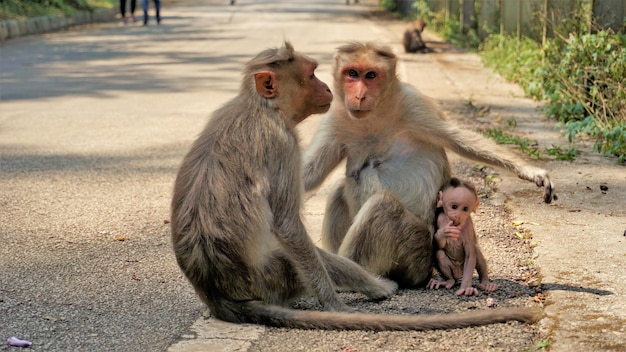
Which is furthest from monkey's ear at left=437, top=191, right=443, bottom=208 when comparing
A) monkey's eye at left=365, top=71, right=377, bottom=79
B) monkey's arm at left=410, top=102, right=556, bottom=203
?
monkey's eye at left=365, top=71, right=377, bottom=79

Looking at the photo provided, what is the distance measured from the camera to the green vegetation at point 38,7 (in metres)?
23.3

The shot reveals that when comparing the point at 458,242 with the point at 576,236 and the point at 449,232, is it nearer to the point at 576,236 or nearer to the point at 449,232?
the point at 449,232

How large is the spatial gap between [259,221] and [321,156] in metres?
1.11

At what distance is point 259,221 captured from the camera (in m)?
4.20

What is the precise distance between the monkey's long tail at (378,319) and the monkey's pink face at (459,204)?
68 cm

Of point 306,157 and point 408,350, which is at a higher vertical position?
point 306,157

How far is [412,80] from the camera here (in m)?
13.8

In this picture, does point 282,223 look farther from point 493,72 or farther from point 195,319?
point 493,72

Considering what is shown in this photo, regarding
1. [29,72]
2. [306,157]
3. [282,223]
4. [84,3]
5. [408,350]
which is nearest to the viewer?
[408,350]

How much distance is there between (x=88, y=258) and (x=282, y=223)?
172cm

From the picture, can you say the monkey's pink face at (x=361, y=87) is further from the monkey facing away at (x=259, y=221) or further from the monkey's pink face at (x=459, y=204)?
the monkey's pink face at (x=459, y=204)

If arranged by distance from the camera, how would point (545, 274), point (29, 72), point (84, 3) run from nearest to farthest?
point (545, 274) < point (29, 72) < point (84, 3)

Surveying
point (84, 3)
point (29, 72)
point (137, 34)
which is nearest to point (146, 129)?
point (29, 72)

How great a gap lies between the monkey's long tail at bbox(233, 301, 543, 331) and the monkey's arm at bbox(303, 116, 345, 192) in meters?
1.15
